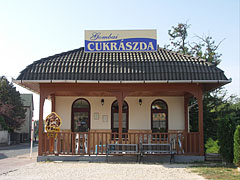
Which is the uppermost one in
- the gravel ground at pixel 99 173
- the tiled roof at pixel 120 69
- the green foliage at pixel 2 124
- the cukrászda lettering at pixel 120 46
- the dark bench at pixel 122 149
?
the cukrászda lettering at pixel 120 46

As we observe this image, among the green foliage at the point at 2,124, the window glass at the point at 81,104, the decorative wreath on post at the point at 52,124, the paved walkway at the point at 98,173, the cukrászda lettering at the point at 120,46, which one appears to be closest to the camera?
the paved walkway at the point at 98,173

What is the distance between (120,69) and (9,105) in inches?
1087

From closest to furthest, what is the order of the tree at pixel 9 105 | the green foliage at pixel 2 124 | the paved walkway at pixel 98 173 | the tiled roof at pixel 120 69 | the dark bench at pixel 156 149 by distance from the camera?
the paved walkway at pixel 98 173 < the dark bench at pixel 156 149 < the tiled roof at pixel 120 69 < the green foliage at pixel 2 124 < the tree at pixel 9 105

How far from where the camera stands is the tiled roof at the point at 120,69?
1250cm

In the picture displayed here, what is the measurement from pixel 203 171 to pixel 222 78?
4.12m

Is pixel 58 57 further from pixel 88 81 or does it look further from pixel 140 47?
pixel 140 47

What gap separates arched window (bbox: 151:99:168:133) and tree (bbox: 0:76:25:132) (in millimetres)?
25469

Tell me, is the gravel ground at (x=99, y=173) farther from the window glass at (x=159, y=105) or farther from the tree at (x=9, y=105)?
the tree at (x=9, y=105)

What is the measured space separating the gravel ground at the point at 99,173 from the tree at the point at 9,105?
27.5 meters

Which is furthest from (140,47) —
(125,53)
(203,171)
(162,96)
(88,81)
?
(203,171)

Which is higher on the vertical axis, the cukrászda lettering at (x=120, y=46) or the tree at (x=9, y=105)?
the cukrászda lettering at (x=120, y=46)

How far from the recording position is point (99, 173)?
31.6ft

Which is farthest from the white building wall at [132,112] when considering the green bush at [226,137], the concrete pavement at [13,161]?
the green bush at [226,137]

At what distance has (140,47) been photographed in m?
14.9
